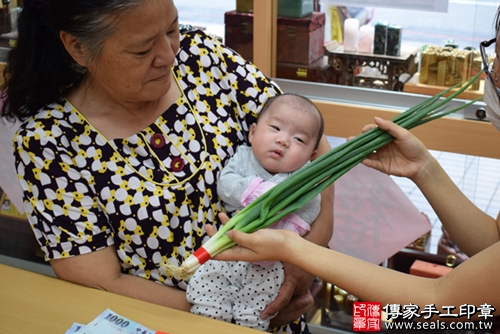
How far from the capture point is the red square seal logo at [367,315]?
1.51 metres

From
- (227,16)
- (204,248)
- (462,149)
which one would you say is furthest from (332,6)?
(204,248)

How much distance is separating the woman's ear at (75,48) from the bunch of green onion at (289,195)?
595 millimetres

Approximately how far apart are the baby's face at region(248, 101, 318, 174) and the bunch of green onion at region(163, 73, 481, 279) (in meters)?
0.17

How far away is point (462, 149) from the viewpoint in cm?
247

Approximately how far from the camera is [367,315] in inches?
60.1

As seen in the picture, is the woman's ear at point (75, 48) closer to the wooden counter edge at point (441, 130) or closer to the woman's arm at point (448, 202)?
the woman's arm at point (448, 202)

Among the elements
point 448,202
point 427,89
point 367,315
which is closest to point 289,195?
point 367,315

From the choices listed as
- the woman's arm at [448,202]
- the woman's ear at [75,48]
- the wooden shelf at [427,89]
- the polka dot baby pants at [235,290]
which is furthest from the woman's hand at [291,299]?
the wooden shelf at [427,89]

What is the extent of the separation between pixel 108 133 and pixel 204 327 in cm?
62

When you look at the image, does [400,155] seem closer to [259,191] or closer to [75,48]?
[259,191]

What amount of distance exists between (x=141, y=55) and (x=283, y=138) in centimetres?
48

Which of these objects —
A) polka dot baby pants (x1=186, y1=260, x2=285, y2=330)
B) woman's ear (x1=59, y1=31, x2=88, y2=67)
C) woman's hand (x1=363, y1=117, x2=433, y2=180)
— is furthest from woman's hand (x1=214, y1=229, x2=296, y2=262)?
woman's ear (x1=59, y1=31, x2=88, y2=67)

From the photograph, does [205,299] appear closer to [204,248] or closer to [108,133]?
[204,248]

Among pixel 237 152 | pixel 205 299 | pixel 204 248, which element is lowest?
pixel 205 299
